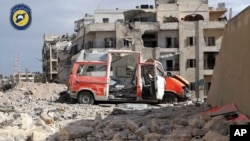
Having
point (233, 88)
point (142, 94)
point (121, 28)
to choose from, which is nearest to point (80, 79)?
point (142, 94)

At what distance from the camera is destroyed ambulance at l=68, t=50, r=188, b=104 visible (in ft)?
63.8

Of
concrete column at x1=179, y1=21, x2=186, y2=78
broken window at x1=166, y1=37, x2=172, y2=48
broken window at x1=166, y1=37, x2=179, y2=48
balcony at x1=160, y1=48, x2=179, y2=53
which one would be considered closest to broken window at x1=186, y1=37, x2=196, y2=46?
concrete column at x1=179, y1=21, x2=186, y2=78

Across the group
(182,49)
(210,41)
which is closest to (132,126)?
(182,49)

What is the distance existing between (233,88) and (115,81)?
9965 millimetres

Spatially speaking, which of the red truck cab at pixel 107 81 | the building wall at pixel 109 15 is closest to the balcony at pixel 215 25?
the building wall at pixel 109 15

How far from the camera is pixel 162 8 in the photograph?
54250 mm

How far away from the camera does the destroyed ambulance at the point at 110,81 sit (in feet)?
63.8

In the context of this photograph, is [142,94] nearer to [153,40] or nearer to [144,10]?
[153,40]

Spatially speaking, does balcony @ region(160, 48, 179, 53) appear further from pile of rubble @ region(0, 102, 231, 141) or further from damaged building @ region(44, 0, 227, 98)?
pile of rubble @ region(0, 102, 231, 141)

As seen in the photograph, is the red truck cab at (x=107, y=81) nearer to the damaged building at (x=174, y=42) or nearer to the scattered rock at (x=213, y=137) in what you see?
the scattered rock at (x=213, y=137)

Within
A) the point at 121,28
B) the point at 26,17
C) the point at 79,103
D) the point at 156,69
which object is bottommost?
the point at 79,103

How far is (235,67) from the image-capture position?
1069 cm

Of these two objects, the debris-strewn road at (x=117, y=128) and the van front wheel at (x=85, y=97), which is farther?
the van front wheel at (x=85, y=97)

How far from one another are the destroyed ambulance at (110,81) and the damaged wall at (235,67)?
239 inches
